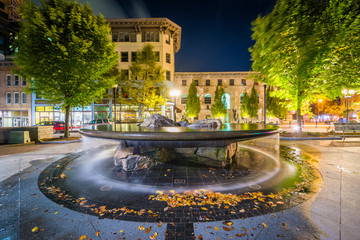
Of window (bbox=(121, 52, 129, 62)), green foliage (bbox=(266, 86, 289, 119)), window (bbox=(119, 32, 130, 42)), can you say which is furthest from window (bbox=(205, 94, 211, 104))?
window (bbox=(119, 32, 130, 42))

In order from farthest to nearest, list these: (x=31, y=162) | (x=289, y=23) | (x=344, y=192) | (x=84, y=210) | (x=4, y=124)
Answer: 1. (x=4, y=124)
2. (x=289, y=23)
3. (x=31, y=162)
4. (x=344, y=192)
5. (x=84, y=210)

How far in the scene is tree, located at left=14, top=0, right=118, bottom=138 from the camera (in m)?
10.7

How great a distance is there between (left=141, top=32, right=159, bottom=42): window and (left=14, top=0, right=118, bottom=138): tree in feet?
58.0

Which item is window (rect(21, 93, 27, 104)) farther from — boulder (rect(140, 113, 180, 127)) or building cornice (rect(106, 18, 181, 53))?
boulder (rect(140, 113, 180, 127))

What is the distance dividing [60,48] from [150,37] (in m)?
21.7

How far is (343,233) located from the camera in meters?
2.14

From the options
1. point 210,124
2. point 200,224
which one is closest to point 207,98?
point 210,124

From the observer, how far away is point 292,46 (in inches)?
421

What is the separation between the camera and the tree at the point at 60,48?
35.0ft

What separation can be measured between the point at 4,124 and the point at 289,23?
4529 cm

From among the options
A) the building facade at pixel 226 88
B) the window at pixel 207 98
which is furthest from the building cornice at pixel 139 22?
the window at pixel 207 98

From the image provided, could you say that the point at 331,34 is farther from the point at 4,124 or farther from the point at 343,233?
the point at 4,124

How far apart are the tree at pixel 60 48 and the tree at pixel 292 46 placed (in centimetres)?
1378

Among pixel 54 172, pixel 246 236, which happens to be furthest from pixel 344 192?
pixel 54 172
